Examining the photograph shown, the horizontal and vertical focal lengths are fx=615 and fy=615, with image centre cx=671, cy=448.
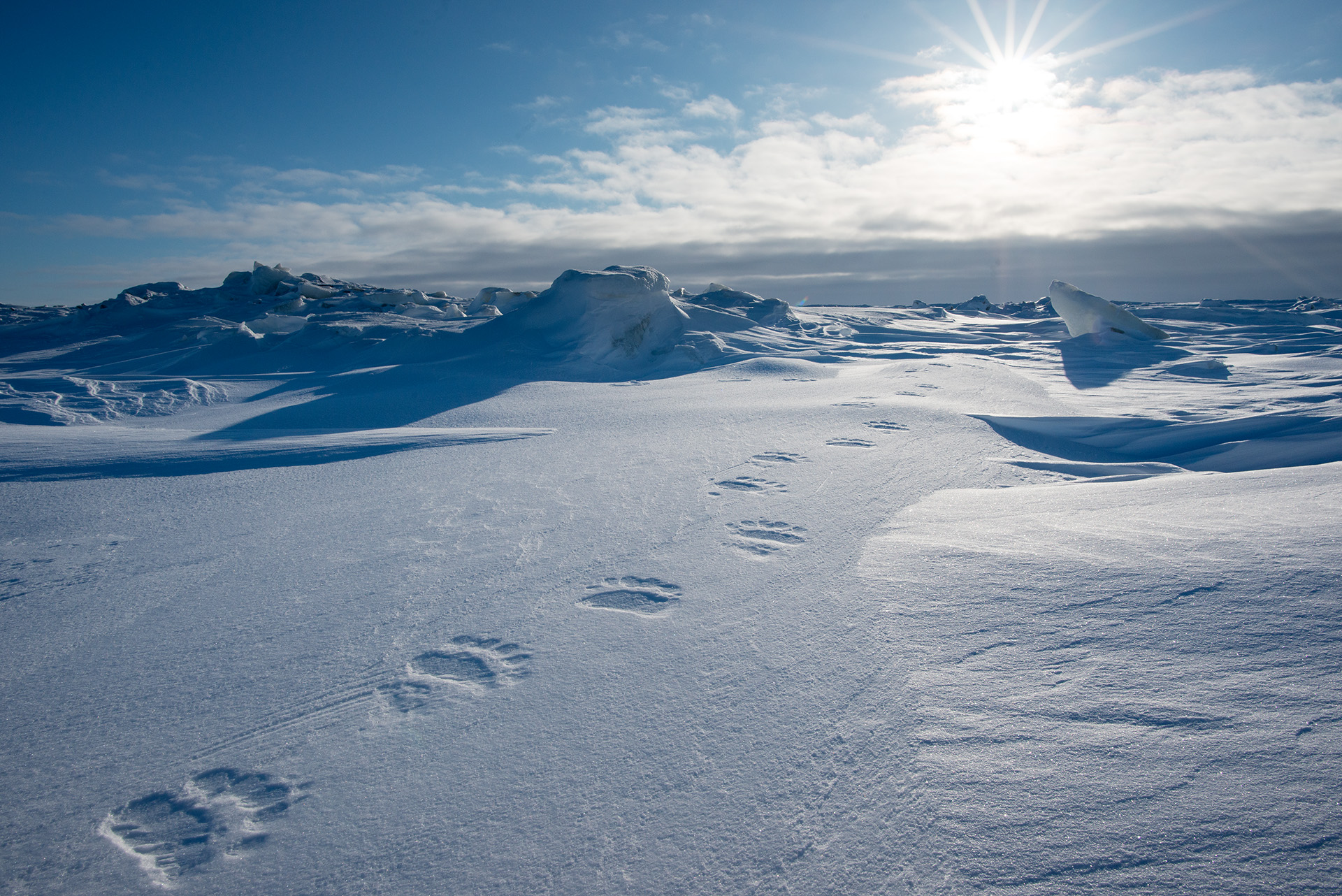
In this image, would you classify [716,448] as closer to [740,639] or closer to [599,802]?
[740,639]

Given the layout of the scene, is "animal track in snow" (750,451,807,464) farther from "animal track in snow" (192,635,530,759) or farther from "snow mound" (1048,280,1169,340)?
"snow mound" (1048,280,1169,340)

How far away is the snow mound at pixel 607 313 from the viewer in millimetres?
9727

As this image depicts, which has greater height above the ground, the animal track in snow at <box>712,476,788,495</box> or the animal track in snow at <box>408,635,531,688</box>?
the animal track in snow at <box>712,476,788,495</box>

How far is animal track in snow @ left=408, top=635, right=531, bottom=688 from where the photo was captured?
62.9 inches

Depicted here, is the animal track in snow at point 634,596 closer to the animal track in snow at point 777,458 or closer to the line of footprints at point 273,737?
the line of footprints at point 273,737

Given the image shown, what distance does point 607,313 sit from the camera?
32.9 feet

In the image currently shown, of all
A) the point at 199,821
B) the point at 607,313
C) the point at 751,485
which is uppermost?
the point at 607,313

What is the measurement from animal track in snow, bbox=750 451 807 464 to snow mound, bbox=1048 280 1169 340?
1220 centimetres

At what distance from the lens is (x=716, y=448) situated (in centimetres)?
400

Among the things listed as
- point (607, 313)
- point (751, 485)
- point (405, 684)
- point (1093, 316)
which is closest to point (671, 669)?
point (405, 684)

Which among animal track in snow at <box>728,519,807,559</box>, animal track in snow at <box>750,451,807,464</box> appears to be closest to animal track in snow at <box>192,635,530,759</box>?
animal track in snow at <box>728,519,807,559</box>

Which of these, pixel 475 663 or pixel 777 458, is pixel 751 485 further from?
pixel 475 663

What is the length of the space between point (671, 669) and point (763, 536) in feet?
3.35

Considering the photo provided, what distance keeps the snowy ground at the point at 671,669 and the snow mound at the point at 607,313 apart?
19.5 feet
